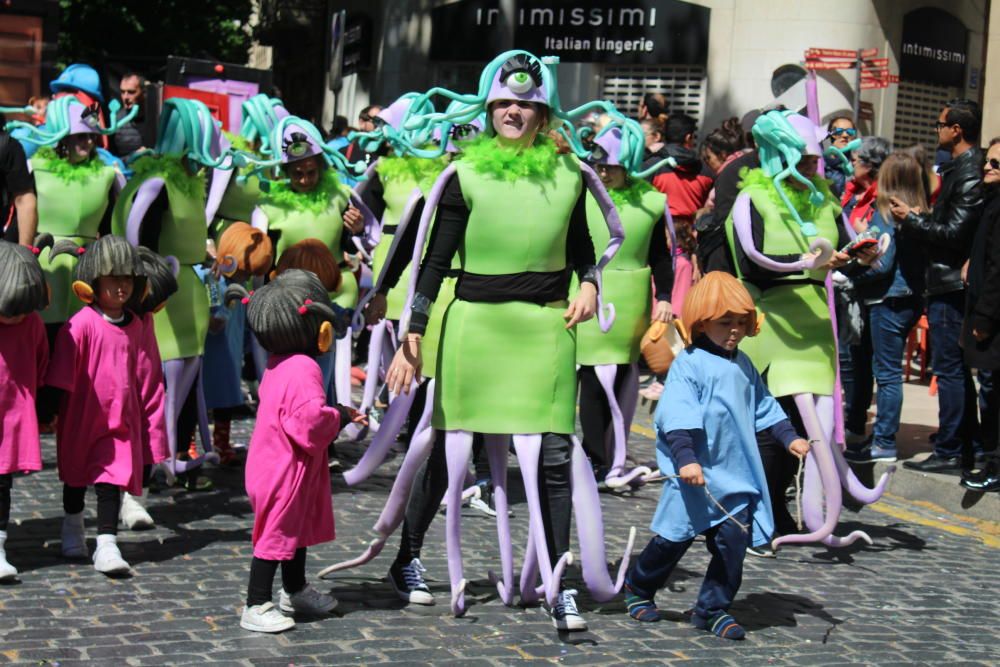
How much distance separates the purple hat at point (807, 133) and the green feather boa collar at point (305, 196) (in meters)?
A: 2.76

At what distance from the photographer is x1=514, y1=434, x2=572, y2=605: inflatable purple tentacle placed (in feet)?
20.8

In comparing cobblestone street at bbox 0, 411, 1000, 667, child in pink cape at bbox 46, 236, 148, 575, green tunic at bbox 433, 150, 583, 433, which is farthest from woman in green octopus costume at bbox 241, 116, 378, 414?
green tunic at bbox 433, 150, 583, 433

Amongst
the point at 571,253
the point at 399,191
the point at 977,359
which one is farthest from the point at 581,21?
the point at 571,253

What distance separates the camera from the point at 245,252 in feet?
29.1

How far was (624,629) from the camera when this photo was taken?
21.2ft

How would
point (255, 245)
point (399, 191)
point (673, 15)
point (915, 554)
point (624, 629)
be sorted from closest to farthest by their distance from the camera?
1. point (624, 629)
2. point (915, 554)
3. point (255, 245)
4. point (399, 191)
5. point (673, 15)

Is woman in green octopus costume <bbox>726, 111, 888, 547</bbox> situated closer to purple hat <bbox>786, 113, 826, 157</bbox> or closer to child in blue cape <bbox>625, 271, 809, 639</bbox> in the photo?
purple hat <bbox>786, 113, 826, 157</bbox>

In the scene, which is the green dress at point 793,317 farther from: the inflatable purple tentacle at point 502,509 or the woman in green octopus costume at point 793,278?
the inflatable purple tentacle at point 502,509

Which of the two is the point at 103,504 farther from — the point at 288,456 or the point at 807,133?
the point at 807,133

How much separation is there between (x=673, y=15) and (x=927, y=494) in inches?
527

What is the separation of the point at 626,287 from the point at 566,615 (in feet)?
11.7

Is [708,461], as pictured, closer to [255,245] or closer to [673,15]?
[255,245]

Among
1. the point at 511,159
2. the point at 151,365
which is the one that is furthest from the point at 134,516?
the point at 511,159

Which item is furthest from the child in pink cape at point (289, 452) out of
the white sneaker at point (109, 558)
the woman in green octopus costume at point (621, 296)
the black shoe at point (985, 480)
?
the black shoe at point (985, 480)
